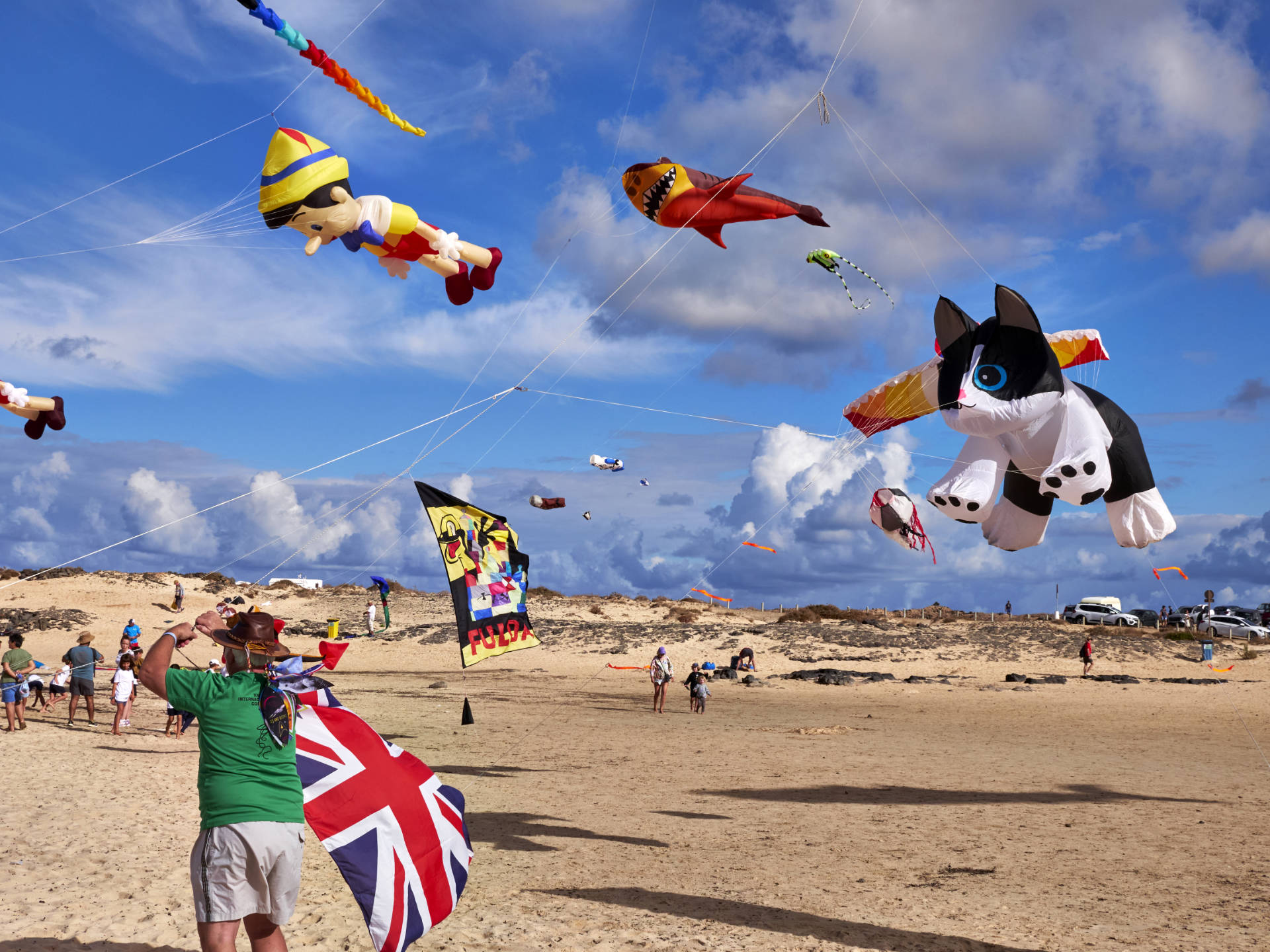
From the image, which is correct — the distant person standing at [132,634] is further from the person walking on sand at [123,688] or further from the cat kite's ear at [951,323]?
the cat kite's ear at [951,323]

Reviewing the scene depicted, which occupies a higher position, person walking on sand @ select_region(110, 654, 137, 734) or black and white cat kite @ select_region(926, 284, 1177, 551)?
black and white cat kite @ select_region(926, 284, 1177, 551)

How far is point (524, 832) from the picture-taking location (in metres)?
10.3

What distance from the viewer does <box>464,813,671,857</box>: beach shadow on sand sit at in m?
9.79

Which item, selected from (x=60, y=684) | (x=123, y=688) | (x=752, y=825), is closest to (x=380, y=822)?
(x=752, y=825)

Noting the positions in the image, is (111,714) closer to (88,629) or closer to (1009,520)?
(1009,520)

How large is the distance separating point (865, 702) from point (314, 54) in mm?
24086

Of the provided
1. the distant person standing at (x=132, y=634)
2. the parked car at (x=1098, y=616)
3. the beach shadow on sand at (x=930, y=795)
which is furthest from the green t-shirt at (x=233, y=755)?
the parked car at (x=1098, y=616)

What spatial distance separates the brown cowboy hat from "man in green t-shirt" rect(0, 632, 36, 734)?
13.8m

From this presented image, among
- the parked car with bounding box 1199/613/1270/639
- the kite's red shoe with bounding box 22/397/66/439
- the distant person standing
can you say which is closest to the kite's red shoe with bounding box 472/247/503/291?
the kite's red shoe with bounding box 22/397/66/439

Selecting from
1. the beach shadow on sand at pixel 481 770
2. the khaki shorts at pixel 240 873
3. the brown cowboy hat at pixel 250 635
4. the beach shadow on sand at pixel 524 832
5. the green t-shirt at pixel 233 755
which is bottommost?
the beach shadow on sand at pixel 481 770

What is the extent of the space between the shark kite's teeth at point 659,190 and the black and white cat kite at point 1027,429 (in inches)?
166

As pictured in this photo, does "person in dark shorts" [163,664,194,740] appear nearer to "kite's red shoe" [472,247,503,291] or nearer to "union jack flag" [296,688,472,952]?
"kite's red shoe" [472,247,503,291]

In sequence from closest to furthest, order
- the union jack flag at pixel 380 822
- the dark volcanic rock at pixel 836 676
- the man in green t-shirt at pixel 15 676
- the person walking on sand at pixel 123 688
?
the union jack flag at pixel 380 822
the man in green t-shirt at pixel 15 676
the person walking on sand at pixel 123 688
the dark volcanic rock at pixel 836 676

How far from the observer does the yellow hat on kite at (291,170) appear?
7.73 meters
